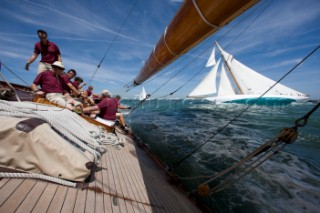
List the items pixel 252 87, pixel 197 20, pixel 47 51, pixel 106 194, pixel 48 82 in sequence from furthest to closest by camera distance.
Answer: pixel 252 87, pixel 47 51, pixel 48 82, pixel 106 194, pixel 197 20

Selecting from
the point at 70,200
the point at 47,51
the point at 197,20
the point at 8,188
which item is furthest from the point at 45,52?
the point at 197,20

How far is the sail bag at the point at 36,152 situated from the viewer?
72.4 inches

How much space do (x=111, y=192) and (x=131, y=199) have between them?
362mm

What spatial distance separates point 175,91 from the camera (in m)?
5.95

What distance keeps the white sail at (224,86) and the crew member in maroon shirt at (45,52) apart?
4476cm

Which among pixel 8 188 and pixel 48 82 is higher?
pixel 48 82

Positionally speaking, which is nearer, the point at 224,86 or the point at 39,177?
the point at 39,177

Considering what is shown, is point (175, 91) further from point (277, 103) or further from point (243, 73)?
point (277, 103)

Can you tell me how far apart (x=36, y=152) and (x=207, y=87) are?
145 feet

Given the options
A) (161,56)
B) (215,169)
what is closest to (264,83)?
(215,169)

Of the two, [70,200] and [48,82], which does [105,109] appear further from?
[70,200]

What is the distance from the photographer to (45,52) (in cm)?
548

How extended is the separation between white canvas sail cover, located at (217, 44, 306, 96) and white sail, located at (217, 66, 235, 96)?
16.8ft

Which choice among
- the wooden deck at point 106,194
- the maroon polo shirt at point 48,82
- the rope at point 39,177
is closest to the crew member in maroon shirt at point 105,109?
the maroon polo shirt at point 48,82
